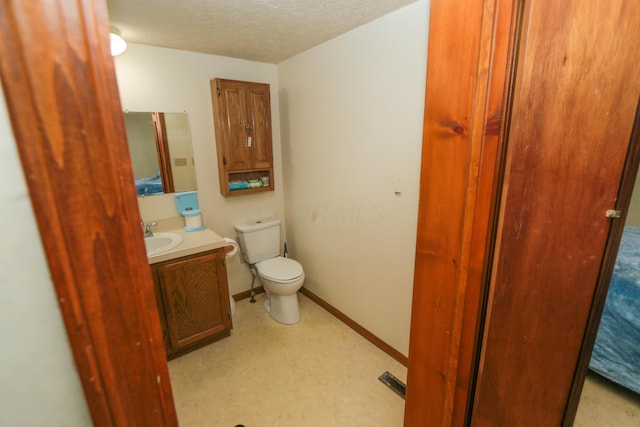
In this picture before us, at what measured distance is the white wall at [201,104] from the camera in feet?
6.93

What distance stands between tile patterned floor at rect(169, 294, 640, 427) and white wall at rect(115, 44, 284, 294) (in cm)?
83

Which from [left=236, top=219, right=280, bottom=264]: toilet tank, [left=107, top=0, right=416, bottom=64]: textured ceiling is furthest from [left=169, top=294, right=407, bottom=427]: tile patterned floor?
[left=107, top=0, right=416, bottom=64]: textured ceiling

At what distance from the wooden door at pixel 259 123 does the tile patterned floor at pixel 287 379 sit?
1467mm

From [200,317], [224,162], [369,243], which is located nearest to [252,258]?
[200,317]

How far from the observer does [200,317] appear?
7.02ft

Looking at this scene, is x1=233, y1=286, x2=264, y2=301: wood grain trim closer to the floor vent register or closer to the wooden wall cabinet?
the wooden wall cabinet

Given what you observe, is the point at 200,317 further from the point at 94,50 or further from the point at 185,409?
the point at 94,50

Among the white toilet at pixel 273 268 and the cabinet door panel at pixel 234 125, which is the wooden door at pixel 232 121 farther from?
the white toilet at pixel 273 268

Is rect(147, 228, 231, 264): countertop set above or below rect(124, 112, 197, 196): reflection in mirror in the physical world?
below

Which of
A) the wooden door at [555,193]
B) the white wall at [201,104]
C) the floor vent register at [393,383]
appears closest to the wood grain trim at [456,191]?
the wooden door at [555,193]

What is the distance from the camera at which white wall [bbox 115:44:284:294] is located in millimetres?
2113

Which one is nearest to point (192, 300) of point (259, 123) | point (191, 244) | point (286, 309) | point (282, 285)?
point (191, 244)

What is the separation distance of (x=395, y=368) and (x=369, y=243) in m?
0.88

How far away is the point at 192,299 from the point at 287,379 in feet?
2.84
